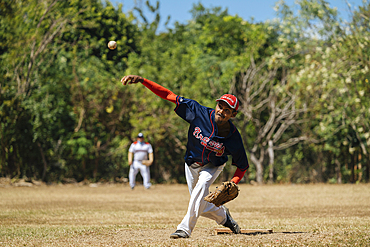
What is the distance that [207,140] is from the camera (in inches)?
244

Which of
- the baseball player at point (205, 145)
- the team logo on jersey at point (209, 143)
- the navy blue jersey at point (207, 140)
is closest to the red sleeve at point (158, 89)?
the baseball player at point (205, 145)

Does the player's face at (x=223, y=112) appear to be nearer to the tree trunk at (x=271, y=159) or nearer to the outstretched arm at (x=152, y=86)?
the outstretched arm at (x=152, y=86)

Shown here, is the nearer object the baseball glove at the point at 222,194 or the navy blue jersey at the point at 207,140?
the baseball glove at the point at 222,194

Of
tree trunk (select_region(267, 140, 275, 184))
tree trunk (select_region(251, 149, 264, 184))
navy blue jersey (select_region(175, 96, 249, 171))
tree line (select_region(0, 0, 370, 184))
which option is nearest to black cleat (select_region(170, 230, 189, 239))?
navy blue jersey (select_region(175, 96, 249, 171))

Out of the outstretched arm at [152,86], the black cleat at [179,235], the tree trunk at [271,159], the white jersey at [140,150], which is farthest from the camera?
the tree trunk at [271,159]

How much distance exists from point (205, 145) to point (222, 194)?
0.74 metres

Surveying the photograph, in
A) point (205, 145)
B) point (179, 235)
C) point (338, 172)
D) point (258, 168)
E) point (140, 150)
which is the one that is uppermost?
point (140, 150)

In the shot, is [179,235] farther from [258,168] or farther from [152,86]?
[258,168]

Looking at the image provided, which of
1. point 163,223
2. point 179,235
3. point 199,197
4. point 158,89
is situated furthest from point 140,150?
point 179,235

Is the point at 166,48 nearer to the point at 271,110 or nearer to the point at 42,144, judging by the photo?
the point at 271,110

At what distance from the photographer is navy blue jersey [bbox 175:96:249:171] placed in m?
6.24

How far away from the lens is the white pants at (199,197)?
20.4ft

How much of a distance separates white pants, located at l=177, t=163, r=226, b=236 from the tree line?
14.8m

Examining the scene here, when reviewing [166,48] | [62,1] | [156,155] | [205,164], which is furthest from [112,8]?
[205,164]
